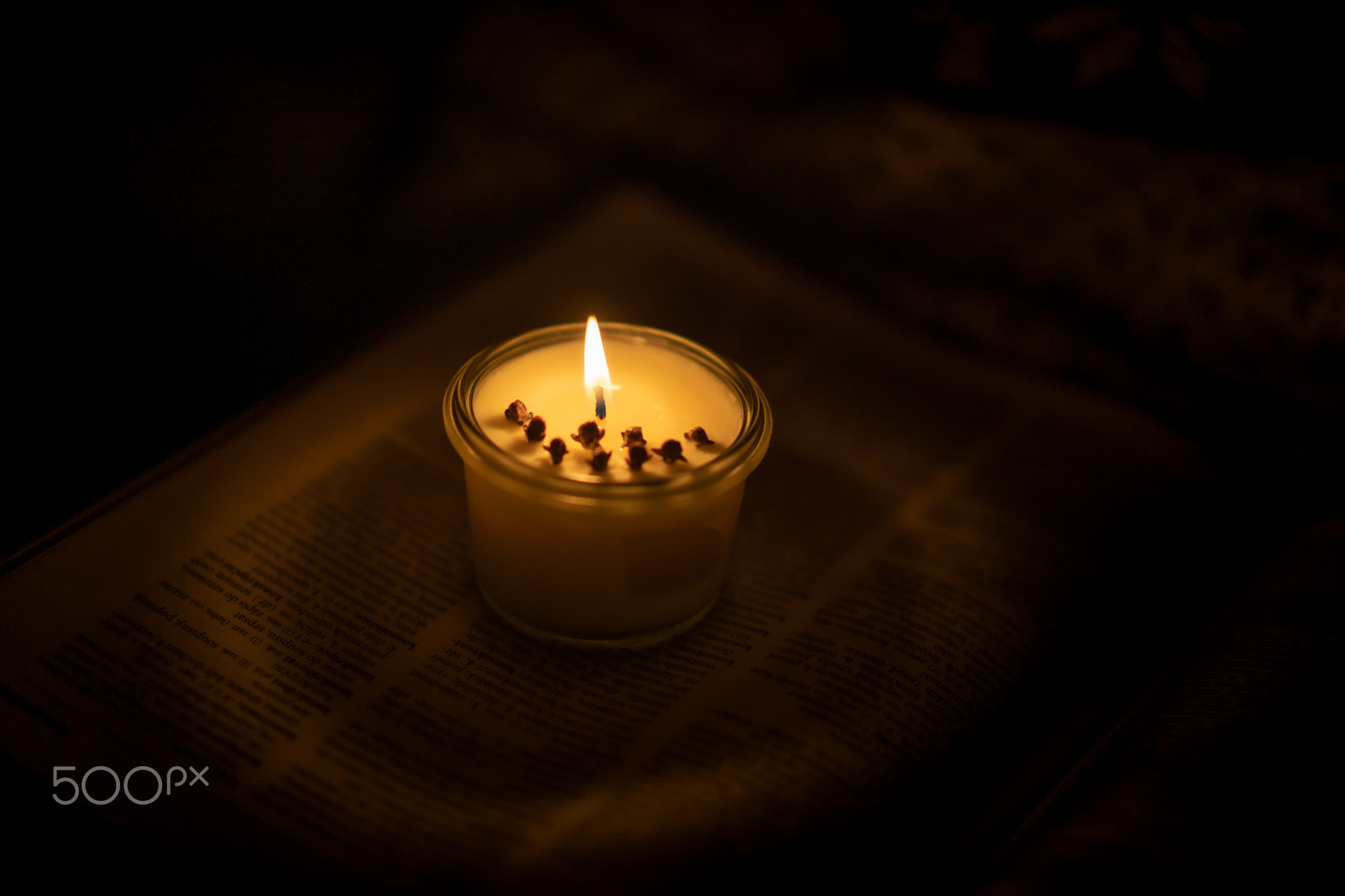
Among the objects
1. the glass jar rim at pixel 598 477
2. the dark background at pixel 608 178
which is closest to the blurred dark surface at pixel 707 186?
the dark background at pixel 608 178

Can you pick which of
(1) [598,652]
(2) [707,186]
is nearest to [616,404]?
(1) [598,652]

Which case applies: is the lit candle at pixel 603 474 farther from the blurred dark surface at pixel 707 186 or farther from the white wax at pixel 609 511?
the blurred dark surface at pixel 707 186

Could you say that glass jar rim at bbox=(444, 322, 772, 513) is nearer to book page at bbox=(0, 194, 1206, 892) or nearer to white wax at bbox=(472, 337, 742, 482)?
white wax at bbox=(472, 337, 742, 482)

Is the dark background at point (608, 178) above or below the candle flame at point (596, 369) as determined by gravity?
above

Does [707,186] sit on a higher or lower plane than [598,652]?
higher

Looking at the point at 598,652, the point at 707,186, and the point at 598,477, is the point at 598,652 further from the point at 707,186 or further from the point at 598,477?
the point at 707,186
